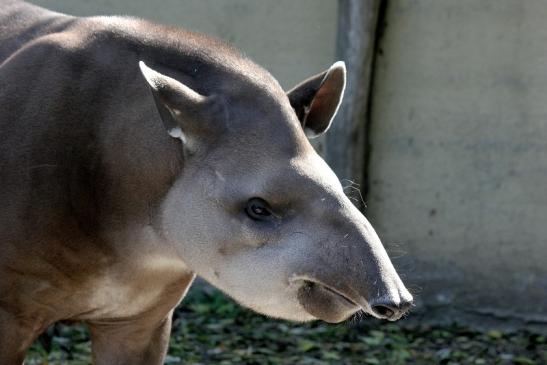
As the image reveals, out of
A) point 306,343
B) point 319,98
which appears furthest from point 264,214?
point 306,343

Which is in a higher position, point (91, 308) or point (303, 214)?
point (303, 214)

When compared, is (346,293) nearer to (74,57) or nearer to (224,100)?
(224,100)

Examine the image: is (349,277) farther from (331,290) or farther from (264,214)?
(264,214)

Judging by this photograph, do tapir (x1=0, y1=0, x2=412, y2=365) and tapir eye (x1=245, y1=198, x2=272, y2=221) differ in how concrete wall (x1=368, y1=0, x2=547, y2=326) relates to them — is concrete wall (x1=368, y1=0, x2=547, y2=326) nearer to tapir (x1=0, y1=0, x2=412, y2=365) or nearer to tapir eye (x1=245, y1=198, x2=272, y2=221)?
tapir (x1=0, y1=0, x2=412, y2=365)

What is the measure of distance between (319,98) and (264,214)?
2.39ft

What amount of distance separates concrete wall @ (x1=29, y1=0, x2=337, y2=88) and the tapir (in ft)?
9.22

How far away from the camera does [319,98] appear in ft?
14.8

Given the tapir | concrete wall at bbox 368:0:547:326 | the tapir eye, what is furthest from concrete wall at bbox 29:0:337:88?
the tapir eye

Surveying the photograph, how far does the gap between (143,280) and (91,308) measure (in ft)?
0.77

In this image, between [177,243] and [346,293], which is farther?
[177,243]

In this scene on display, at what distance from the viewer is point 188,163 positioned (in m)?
4.18

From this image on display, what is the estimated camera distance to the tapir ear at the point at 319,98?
177 inches

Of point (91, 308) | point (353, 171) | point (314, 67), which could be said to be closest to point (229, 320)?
point (353, 171)

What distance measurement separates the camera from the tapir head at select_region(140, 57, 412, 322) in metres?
3.76
